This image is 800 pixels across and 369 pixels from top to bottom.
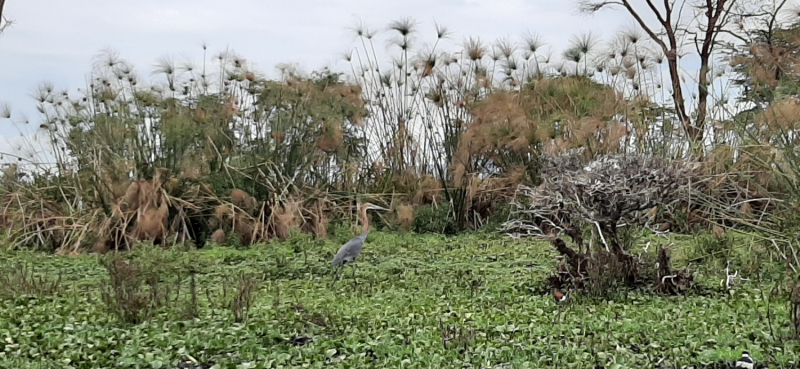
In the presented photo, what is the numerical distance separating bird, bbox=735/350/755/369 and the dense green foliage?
4cm

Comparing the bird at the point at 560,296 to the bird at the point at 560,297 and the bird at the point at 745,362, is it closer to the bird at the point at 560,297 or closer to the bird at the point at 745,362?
the bird at the point at 560,297

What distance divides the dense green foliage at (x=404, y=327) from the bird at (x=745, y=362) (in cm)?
4

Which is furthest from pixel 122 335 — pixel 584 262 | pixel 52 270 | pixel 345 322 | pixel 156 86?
pixel 156 86

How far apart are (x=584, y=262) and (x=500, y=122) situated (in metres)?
4.37

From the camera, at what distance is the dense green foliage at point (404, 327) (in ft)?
9.71

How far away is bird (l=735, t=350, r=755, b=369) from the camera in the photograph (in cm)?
270

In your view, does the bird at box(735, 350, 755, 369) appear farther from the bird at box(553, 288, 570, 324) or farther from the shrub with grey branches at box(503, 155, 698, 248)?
the shrub with grey branches at box(503, 155, 698, 248)

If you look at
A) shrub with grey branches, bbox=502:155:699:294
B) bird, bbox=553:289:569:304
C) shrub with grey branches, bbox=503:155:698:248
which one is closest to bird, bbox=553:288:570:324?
bird, bbox=553:289:569:304

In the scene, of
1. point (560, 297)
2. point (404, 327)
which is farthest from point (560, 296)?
point (404, 327)

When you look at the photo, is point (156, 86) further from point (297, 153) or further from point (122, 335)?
point (122, 335)

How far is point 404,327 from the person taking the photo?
11.5 feet

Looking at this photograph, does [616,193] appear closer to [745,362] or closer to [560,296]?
[560,296]

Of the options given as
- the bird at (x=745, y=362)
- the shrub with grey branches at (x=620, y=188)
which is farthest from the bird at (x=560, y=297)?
the bird at (x=745, y=362)

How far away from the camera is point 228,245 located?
7.58 m
